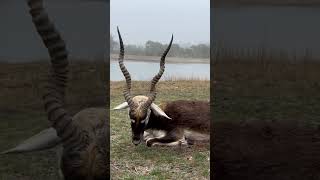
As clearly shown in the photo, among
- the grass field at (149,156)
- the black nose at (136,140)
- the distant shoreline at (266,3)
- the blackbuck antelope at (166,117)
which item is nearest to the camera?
the distant shoreline at (266,3)

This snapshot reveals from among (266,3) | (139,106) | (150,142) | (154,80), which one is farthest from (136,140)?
(266,3)

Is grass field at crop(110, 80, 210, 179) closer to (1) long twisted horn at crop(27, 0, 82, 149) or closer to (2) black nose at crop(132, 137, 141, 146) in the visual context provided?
(2) black nose at crop(132, 137, 141, 146)

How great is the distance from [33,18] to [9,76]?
24 centimetres

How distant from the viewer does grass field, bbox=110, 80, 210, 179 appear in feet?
11.8

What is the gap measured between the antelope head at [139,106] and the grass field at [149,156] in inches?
6.2

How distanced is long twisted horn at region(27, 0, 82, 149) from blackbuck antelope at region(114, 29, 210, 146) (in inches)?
115

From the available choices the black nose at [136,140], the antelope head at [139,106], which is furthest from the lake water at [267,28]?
the black nose at [136,140]

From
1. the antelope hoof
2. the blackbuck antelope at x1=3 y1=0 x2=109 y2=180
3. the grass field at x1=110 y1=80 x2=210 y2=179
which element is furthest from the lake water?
the antelope hoof

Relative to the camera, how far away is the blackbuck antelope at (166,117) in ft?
15.5

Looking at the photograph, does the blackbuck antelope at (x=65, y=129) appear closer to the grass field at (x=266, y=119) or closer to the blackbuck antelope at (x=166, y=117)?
the grass field at (x=266, y=119)

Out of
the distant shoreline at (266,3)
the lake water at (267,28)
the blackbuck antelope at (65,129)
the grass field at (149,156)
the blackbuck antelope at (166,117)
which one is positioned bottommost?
the grass field at (149,156)

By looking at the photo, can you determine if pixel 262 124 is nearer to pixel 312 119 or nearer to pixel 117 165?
pixel 312 119

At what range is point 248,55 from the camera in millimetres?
1828

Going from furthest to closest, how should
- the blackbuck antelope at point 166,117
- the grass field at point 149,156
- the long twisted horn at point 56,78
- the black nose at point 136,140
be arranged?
the blackbuck antelope at point 166,117, the black nose at point 136,140, the grass field at point 149,156, the long twisted horn at point 56,78
